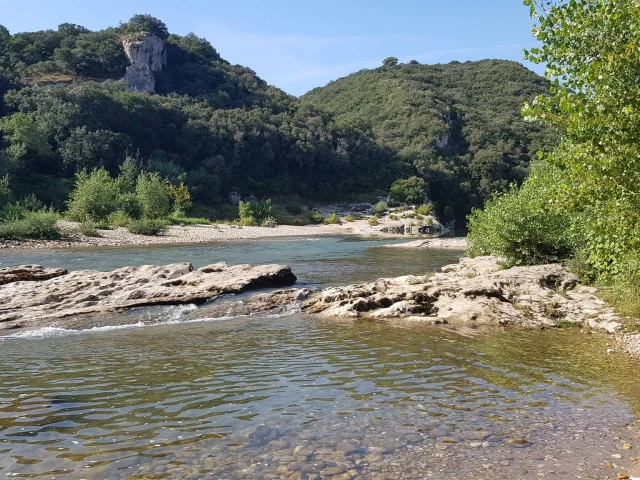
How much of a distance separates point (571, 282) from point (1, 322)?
1913 cm

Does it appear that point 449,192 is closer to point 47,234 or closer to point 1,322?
point 47,234

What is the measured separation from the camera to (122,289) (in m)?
20.1

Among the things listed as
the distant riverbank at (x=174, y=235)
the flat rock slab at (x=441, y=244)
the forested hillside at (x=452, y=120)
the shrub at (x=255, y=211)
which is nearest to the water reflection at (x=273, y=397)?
the flat rock slab at (x=441, y=244)

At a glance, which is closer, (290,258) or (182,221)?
Result: (290,258)

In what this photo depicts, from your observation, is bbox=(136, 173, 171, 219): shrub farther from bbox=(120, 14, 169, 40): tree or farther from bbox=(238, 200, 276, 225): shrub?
bbox=(120, 14, 169, 40): tree

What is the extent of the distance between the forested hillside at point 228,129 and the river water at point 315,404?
61.7 m

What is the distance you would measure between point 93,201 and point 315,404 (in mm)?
54285

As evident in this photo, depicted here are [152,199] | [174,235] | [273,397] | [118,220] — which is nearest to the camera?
[273,397]

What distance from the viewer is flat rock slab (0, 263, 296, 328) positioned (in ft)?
57.6

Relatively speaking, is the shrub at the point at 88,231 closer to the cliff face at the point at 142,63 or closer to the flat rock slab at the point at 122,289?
the flat rock slab at the point at 122,289

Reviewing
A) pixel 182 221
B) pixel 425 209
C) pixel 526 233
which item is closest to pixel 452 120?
pixel 425 209

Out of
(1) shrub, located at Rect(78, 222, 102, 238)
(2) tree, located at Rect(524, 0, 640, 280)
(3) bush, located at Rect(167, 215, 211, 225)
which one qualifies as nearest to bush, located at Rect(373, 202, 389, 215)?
(3) bush, located at Rect(167, 215, 211, 225)

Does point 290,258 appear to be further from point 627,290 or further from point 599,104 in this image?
point 599,104

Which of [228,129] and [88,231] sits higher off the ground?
[228,129]
